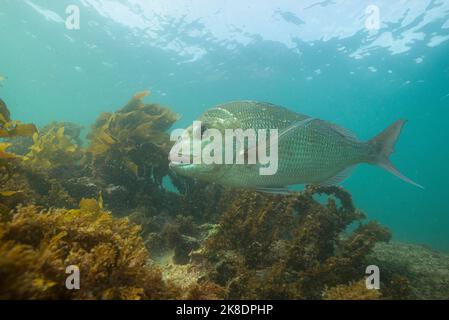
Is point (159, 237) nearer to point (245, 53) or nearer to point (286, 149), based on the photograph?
point (286, 149)

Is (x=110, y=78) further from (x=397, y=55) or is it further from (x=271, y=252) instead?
(x=271, y=252)

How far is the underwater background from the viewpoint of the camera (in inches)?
142

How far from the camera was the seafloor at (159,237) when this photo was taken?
84.7 inches

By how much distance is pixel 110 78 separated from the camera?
4538 centimetres

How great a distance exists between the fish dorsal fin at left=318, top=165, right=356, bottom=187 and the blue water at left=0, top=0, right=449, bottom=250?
21.6m

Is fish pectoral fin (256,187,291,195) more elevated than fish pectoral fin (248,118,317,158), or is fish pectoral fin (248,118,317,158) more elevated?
fish pectoral fin (248,118,317,158)

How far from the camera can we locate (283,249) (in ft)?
12.5

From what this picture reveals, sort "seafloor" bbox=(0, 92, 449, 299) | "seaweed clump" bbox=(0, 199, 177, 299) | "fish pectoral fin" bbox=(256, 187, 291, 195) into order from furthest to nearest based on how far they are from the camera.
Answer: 1. "fish pectoral fin" bbox=(256, 187, 291, 195)
2. "seafloor" bbox=(0, 92, 449, 299)
3. "seaweed clump" bbox=(0, 199, 177, 299)

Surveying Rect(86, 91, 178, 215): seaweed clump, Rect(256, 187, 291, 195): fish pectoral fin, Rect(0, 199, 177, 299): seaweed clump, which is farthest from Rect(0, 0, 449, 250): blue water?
Rect(0, 199, 177, 299): seaweed clump

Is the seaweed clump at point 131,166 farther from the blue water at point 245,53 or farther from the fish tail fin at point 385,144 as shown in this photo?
the blue water at point 245,53

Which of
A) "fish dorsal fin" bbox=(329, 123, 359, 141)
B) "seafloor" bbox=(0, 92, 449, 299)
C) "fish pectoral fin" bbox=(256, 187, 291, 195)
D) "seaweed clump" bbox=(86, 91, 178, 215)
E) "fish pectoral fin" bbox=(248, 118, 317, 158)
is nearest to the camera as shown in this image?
"seafloor" bbox=(0, 92, 449, 299)

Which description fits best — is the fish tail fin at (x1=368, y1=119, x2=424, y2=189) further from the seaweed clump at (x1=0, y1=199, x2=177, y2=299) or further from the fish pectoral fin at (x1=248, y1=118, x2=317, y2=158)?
the seaweed clump at (x1=0, y1=199, x2=177, y2=299)

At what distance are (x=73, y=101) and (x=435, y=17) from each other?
73.8 metres
